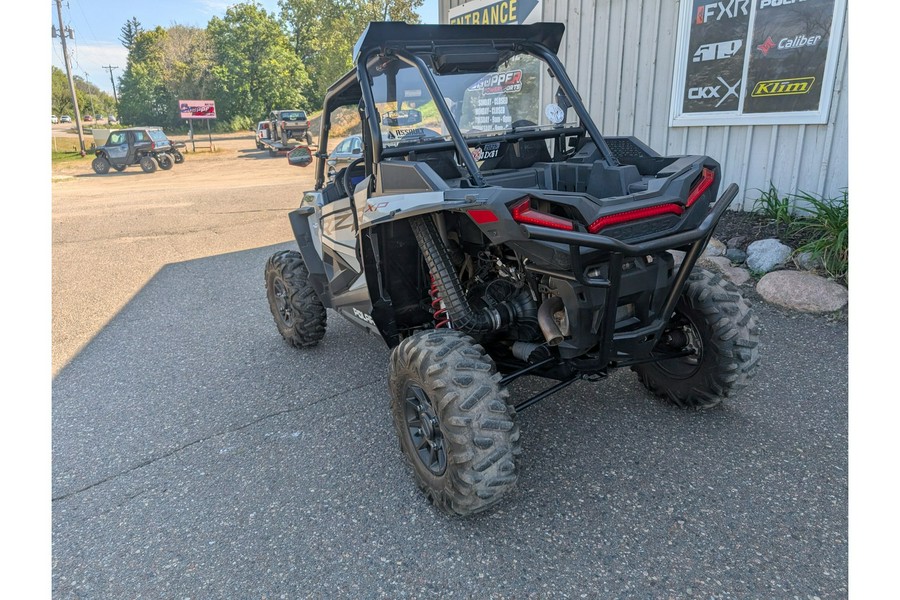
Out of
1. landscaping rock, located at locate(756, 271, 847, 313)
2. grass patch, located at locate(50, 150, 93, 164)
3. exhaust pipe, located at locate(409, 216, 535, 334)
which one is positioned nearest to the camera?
exhaust pipe, located at locate(409, 216, 535, 334)

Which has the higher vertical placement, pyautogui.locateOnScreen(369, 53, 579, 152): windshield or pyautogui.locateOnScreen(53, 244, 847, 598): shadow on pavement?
pyautogui.locateOnScreen(369, 53, 579, 152): windshield

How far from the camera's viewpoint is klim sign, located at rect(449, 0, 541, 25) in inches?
324

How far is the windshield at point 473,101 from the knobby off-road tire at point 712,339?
4.07 feet

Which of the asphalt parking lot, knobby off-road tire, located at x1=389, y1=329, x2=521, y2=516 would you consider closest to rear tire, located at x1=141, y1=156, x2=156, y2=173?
the asphalt parking lot

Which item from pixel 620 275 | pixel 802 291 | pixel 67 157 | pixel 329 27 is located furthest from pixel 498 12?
pixel 329 27

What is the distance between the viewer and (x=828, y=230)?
510 cm

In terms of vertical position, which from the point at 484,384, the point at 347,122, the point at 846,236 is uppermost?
the point at 347,122

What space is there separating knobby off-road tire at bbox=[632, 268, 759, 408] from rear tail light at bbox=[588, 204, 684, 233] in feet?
2.50

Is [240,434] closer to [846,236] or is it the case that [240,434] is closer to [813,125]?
[846,236]

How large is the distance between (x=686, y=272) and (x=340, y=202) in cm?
206

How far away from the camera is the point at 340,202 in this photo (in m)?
3.53

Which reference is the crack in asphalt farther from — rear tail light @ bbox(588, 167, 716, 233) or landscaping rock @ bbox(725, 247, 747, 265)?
landscaping rock @ bbox(725, 247, 747, 265)

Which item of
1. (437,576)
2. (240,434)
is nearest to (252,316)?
(240,434)

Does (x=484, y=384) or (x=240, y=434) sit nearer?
(x=484, y=384)
